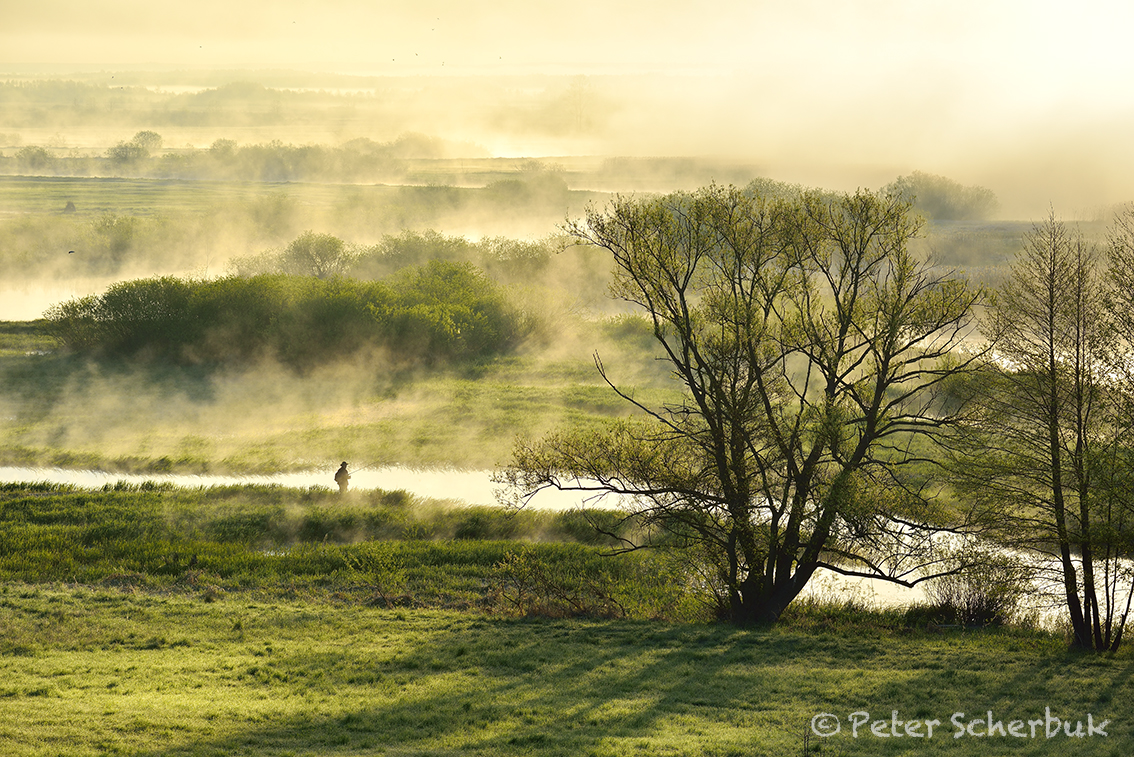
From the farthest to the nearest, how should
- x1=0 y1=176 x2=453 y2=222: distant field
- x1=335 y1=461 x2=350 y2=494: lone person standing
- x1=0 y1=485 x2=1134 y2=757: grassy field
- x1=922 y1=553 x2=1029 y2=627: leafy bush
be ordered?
x1=0 y1=176 x2=453 y2=222: distant field
x1=335 y1=461 x2=350 y2=494: lone person standing
x1=922 y1=553 x2=1029 y2=627: leafy bush
x1=0 y1=485 x2=1134 y2=757: grassy field

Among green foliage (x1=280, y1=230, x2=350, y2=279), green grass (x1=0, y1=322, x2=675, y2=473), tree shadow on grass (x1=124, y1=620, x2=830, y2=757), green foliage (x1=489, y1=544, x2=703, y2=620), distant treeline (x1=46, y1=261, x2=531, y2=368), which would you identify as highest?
green foliage (x1=280, y1=230, x2=350, y2=279)

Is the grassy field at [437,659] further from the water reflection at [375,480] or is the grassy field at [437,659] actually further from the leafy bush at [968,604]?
the water reflection at [375,480]

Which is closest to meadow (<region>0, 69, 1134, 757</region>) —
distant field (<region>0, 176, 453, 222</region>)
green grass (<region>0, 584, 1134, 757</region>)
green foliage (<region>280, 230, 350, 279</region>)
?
green grass (<region>0, 584, 1134, 757</region>)

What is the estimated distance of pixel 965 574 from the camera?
22938mm

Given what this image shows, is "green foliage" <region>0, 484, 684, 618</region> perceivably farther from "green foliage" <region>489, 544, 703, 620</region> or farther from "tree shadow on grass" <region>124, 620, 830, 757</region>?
"tree shadow on grass" <region>124, 620, 830, 757</region>

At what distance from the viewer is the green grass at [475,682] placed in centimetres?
1414

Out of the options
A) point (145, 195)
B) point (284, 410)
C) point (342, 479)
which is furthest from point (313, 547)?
point (145, 195)

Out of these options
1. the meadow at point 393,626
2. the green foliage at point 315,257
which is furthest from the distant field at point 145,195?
the meadow at point 393,626

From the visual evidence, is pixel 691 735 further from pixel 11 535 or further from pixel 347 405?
pixel 347 405

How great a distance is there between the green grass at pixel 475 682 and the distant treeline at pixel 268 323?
35791 millimetres

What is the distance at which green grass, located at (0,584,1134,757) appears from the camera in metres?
14.1

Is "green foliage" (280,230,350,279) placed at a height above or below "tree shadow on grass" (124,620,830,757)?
above

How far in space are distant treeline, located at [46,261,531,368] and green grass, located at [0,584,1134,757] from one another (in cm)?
3579

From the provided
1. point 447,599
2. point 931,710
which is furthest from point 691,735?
point 447,599
